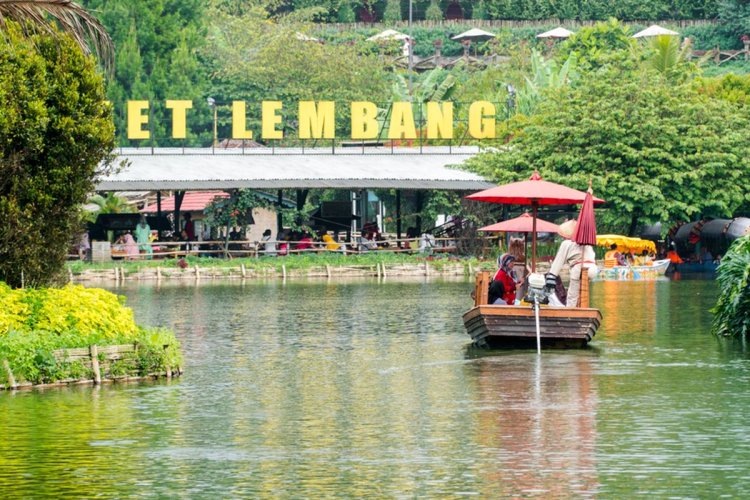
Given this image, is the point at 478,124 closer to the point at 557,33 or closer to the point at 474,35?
the point at 557,33

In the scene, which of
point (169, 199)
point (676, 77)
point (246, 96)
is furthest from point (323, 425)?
point (246, 96)

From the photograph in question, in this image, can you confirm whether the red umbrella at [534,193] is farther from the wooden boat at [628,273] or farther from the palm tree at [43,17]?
the wooden boat at [628,273]

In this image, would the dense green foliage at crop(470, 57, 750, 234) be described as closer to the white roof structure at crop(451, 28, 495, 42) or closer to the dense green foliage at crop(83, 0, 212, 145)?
the dense green foliage at crop(83, 0, 212, 145)

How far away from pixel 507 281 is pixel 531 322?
4.98ft

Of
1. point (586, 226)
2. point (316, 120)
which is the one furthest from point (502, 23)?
point (586, 226)

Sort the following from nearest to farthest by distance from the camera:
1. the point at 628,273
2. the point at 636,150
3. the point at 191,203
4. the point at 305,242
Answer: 1. the point at 628,273
2. the point at 636,150
3. the point at 305,242
4. the point at 191,203

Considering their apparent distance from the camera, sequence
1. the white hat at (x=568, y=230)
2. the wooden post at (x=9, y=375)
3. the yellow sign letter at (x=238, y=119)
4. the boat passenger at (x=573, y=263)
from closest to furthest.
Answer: the wooden post at (x=9, y=375), the boat passenger at (x=573, y=263), the white hat at (x=568, y=230), the yellow sign letter at (x=238, y=119)

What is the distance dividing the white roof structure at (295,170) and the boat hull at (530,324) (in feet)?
96.2

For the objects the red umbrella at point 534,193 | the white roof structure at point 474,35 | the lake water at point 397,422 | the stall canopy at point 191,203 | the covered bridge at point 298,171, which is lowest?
the lake water at point 397,422

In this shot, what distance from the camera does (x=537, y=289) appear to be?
1116 inches

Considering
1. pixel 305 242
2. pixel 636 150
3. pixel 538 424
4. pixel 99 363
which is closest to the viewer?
pixel 538 424

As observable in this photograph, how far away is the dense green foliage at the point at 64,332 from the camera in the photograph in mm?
23391

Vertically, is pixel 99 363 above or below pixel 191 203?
below

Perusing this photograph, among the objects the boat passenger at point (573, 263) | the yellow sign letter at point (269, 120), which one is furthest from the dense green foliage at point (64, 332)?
the yellow sign letter at point (269, 120)
